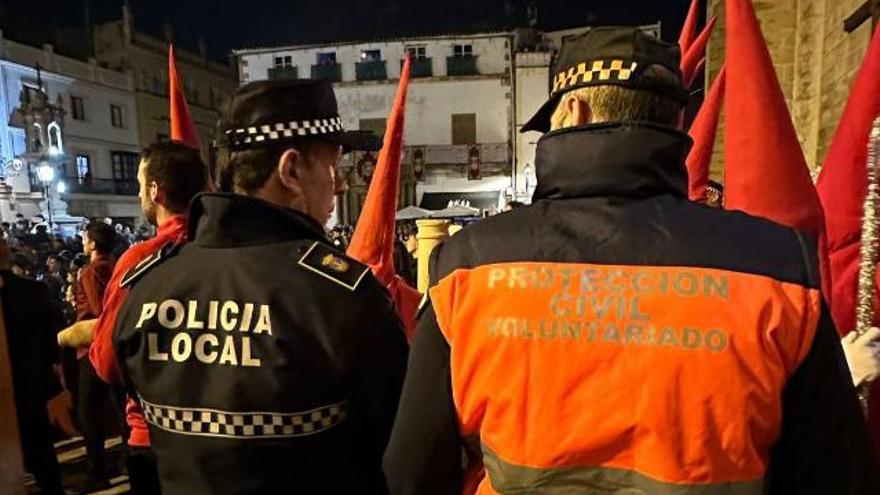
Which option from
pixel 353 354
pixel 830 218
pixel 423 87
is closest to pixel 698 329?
pixel 353 354

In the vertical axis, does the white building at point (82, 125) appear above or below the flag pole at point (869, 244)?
above

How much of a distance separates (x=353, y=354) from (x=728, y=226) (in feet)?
2.95

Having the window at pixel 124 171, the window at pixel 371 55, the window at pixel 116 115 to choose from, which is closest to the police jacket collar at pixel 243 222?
the window at pixel 371 55

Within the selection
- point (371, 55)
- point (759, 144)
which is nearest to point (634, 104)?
point (759, 144)

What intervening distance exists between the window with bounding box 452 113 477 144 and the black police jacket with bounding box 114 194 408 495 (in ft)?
85.0

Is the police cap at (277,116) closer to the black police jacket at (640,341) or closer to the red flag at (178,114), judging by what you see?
the black police jacket at (640,341)

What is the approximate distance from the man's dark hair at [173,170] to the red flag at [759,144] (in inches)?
88.6

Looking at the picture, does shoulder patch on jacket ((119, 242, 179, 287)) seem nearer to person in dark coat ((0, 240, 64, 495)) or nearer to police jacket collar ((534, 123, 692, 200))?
police jacket collar ((534, 123, 692, 200))

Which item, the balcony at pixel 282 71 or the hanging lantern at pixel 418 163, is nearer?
the hanging lantern at pixel 418 163

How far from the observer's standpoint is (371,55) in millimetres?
27734

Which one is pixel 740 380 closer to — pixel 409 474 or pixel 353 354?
pixel 409 474

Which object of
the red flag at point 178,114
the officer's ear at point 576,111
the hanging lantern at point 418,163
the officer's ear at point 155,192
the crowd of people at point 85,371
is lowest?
the crowd of people at point 85,371

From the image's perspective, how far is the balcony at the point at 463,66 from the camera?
2677 cm

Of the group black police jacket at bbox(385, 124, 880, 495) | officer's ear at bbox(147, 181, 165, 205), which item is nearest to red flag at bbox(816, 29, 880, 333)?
black police jacket at bbox(385, 124, 880, 495)
